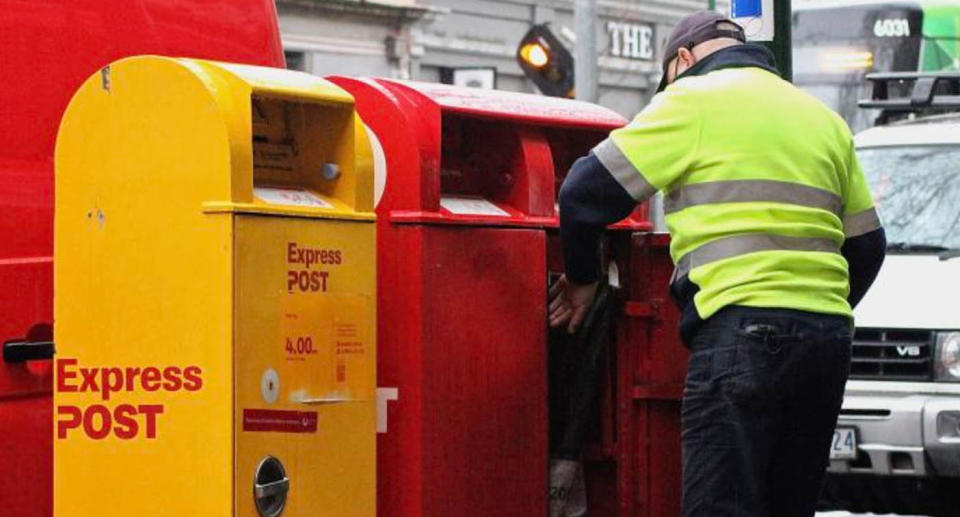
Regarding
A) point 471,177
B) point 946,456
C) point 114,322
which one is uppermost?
point 471,177

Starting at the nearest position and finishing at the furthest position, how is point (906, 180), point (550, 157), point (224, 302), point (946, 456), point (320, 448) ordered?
point (224, 302) → point (320, 448) → point (550, 157) → point (946, 456) → point (906, 180)

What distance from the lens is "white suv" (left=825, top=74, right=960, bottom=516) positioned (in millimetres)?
9344

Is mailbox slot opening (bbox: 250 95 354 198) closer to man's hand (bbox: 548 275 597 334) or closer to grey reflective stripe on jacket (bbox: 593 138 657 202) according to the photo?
grey reflective stripe on jacket (bbox: 593 138 657 202)

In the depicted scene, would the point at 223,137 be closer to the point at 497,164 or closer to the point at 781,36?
the point at 497,164

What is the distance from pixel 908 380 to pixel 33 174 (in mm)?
5572

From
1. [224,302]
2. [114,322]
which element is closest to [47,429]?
[114,322]

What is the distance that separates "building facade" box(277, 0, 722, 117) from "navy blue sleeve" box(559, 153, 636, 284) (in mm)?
18771

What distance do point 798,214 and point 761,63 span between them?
45cm

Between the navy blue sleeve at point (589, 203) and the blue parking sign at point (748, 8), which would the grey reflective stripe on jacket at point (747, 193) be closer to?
the navy blue sleeve at point (589, 203)

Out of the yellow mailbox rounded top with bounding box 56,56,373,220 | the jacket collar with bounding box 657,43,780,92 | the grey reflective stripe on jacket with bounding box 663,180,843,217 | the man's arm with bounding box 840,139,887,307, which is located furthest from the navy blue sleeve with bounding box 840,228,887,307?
the yellow mailbox rounded top with bounding box 56,56,373,220

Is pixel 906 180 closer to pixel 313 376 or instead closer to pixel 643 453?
pixel 643 453

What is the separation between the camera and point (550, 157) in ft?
18.9

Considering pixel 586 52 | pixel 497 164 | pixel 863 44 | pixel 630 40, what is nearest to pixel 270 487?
pixel 497 164

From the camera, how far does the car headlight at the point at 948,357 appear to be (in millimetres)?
9375
